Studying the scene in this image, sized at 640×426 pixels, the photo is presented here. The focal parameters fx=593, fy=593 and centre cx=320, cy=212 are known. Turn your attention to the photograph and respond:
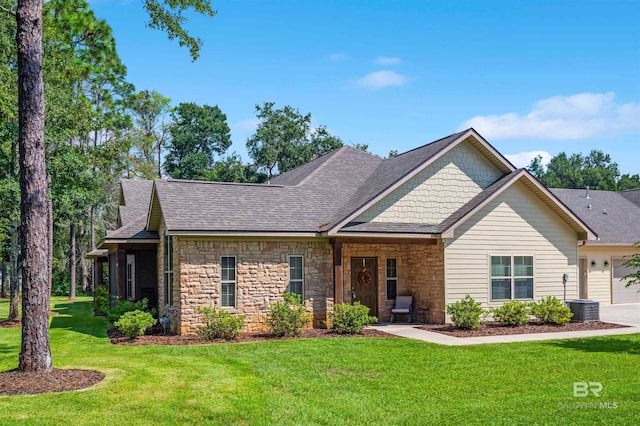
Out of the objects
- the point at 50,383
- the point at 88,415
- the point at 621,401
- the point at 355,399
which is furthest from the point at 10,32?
the point at 621,401

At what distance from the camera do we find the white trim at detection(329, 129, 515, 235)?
54.2ft

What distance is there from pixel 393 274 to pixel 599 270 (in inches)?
411

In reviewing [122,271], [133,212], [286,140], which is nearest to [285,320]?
[122,271]

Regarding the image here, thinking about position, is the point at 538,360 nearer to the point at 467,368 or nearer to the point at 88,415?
the point at 467,368

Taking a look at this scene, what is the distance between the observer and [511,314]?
1645 centimetres

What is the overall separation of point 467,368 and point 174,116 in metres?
45.9

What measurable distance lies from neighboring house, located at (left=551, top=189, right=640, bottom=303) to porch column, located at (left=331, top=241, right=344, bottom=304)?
1076 centimetres

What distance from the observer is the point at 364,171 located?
21.2 metres

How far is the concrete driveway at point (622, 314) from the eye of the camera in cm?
1783

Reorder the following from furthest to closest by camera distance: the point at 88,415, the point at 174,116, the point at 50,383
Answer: the point at 174,116
the point at 50,383
the point at 88,415

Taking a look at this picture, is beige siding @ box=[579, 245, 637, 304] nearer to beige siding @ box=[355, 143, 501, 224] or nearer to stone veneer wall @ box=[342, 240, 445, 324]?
beige siding @ box=[355, 143, 501, 224]

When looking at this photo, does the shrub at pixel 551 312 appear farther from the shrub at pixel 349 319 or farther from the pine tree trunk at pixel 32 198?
the pine tree trunk at pixel 32 198

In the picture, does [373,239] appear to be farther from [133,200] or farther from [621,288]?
[621,288]

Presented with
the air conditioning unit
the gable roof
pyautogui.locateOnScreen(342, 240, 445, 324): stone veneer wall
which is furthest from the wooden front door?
the air conditioning unit
